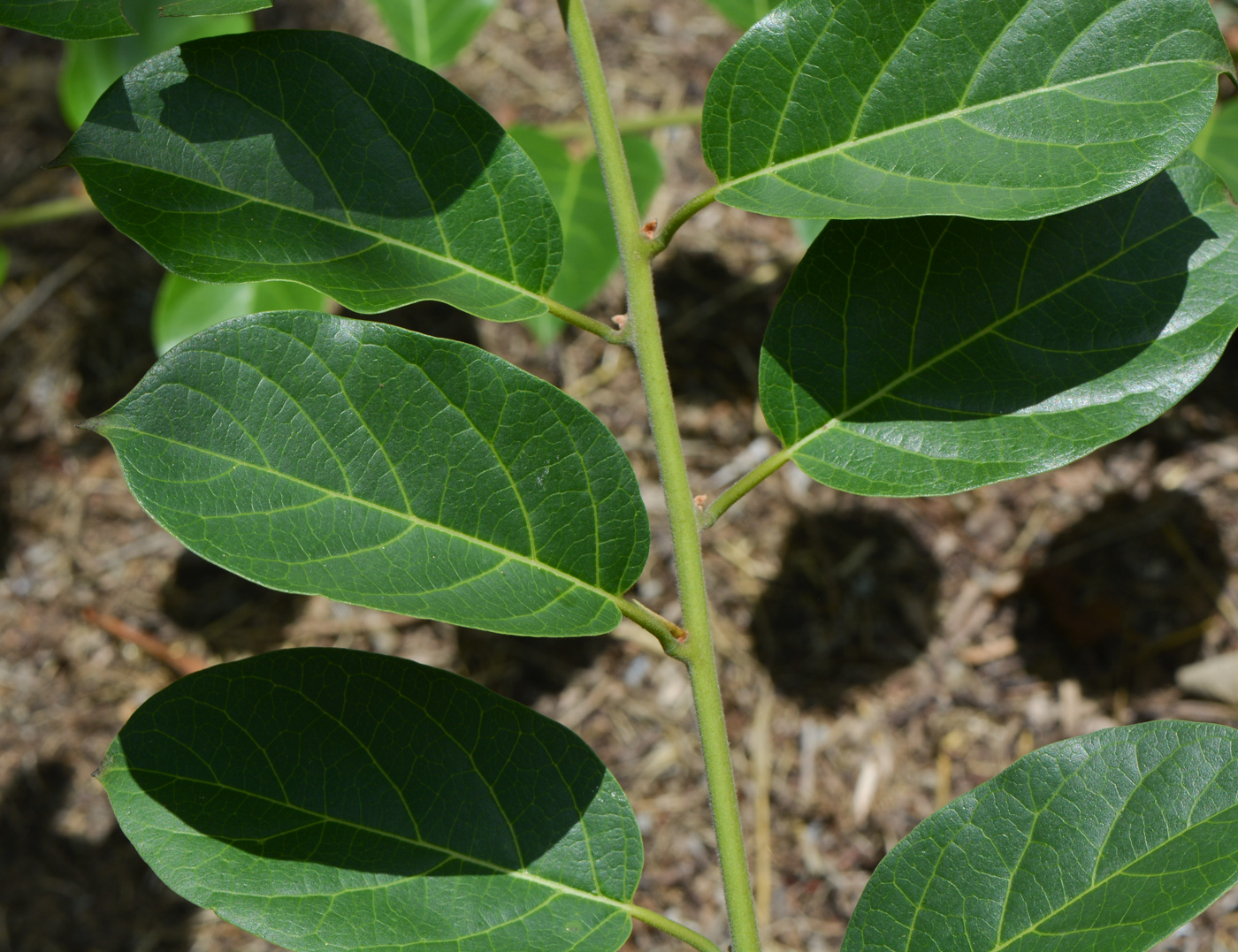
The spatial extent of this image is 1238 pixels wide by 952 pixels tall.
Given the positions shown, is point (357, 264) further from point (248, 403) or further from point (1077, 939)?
point (1077, 939)

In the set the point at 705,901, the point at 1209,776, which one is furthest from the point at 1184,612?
the point at 1209,776

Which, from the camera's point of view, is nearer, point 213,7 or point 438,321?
point 213,7

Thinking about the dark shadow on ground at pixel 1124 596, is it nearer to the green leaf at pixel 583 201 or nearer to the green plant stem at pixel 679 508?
the green leaf at pixel 583 201

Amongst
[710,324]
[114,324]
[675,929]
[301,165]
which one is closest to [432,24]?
[710,324]

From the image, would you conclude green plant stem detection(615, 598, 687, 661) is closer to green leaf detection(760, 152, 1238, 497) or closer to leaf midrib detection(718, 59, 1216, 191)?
green leaf detection(760, 152, 1238, 497)

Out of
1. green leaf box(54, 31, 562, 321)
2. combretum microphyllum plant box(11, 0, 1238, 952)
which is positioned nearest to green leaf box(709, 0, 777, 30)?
combretum microphyllum plant box(11, 0, 1238, 952)

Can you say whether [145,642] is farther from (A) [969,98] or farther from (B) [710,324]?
(A) [969,98]

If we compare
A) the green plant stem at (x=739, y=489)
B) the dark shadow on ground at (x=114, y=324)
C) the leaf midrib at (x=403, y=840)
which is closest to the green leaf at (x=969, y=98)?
the green plant stem at (x=739, y=489)
